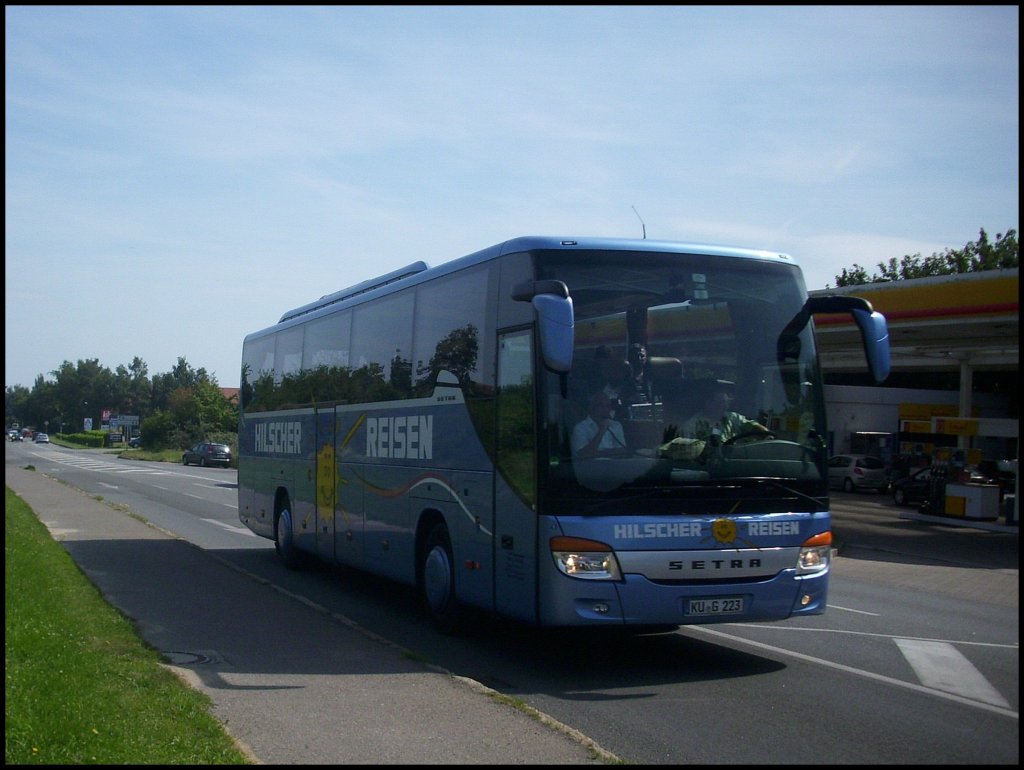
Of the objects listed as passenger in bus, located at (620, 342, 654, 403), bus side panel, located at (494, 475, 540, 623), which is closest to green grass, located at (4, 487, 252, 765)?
bus side panel, located at (494, 475, 540, 623)

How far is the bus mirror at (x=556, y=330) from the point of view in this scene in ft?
24.5

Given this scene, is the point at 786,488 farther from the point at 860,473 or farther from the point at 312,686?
the point at 860,473

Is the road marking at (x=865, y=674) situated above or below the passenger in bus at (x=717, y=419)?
below

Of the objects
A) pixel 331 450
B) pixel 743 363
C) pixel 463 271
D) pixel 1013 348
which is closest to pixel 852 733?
pixel 743 363

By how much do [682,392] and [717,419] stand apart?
351mm

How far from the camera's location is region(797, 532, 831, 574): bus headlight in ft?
28.8

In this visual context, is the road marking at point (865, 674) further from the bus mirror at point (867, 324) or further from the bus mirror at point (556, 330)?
the bus mirror at point (556, 330)

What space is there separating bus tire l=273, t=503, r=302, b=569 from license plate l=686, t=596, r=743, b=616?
8.65 metres

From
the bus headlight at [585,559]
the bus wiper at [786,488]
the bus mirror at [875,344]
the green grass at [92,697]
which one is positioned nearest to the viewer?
the green grass at [92,697]

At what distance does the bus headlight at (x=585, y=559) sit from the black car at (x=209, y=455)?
5858cm

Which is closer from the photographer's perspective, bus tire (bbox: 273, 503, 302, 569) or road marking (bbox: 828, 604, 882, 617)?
road marking (bbox: 828, 604, 882, 617)

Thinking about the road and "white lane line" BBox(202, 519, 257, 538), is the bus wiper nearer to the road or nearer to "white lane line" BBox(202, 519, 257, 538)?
the road

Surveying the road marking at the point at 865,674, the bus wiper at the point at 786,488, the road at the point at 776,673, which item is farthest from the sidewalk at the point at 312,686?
the road marking at the point at 865,674

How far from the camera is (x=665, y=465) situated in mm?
8352
